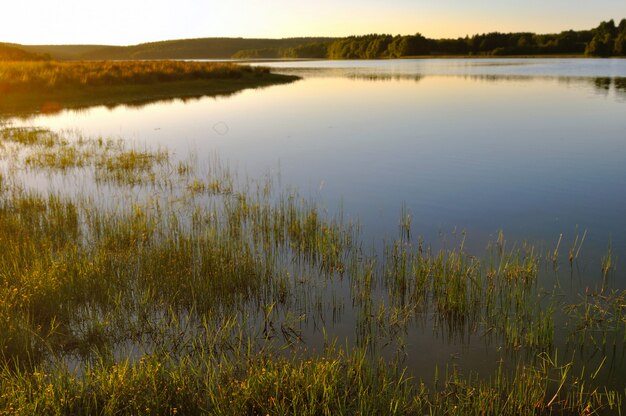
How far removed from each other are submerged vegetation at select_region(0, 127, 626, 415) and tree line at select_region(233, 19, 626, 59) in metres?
142

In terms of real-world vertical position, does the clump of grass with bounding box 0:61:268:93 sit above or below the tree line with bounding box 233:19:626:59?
below

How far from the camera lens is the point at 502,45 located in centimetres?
16638

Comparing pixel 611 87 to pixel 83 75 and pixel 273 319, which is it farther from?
pixel 273 319

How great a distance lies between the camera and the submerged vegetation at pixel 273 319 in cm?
561

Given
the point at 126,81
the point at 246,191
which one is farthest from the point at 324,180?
the point at 126,81

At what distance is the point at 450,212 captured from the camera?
13250mm

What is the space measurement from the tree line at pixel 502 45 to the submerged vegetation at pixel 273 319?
14192 centimetres

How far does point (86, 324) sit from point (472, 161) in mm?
15739

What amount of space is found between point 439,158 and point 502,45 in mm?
165183

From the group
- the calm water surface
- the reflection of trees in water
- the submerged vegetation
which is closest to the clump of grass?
the calm water surface

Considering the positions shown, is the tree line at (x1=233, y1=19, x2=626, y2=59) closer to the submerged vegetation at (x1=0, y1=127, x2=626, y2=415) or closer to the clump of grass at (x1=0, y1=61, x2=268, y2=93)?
the clump of grass at (x1=0, y1=61, x2=268, y2=93)

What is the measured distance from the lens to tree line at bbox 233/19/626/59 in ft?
423

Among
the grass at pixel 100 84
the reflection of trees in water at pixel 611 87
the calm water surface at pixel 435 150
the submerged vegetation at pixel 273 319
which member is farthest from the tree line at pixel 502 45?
the submerged vegetation at pixel 273 319

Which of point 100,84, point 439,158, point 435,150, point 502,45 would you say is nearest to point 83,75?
point 100,84
